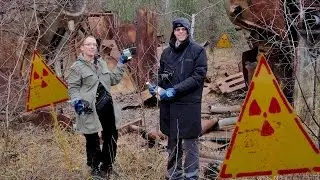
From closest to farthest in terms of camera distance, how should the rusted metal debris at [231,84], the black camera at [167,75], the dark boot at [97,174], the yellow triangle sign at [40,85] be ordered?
the black camera at [167,75]
the dark boot at [97,174]
the yellow triangle sign at [40,85]
the rusted metal debris at [231,84]

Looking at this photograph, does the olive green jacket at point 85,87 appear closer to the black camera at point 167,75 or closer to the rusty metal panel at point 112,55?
the black camera at point 167,75

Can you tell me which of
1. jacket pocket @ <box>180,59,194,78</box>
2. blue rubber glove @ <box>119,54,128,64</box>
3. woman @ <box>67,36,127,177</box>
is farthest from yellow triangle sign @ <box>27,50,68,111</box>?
jacket pocket @ <box>180,59,194,78</box>

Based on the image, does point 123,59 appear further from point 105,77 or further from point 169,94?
point 169,94

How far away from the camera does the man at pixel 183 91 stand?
4.72 m

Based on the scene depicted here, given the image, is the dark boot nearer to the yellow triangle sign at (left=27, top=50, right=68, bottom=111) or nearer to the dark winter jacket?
the yellow triangle sign at (left=27, top=50, right=68, bottom=111)

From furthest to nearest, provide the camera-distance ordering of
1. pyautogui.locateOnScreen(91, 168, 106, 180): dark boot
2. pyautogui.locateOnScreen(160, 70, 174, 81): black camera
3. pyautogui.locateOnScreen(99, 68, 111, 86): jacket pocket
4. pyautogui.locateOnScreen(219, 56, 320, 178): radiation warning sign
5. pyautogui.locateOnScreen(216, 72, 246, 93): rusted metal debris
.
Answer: pyautogui.locateOnScreen(216, 72, 246, 93): rusted metal debris
pyautogui.locateOnScreen(91, 168, 106, 180): dark boot
pyautogui.locateOnScreen(99, 68, 111, 86): jacket pocket
pyautogui.locateOnScreen(160, 70, 174, 81): black camera
pyautogui.locateOnScreen(219, 56, 320, 178): radiation warning sign

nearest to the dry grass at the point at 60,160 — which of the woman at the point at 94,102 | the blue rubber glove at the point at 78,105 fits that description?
the woman at the point at 94,102

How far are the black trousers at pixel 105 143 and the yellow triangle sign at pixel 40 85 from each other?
2.37 feet

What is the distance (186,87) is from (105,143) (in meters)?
1.32

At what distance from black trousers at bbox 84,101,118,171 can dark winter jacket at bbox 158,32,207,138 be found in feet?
2.60

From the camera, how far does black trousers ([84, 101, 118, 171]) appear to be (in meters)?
5.27

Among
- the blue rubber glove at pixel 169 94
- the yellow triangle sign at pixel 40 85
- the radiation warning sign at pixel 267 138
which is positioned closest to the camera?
the radiation warning sign at pixel 267 138

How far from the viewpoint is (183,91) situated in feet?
15.4

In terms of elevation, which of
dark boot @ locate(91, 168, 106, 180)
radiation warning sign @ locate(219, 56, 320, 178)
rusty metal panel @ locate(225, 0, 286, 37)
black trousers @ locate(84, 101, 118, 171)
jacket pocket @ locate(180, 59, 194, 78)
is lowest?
dark boot @ locate(91, 168, 106, 180)
